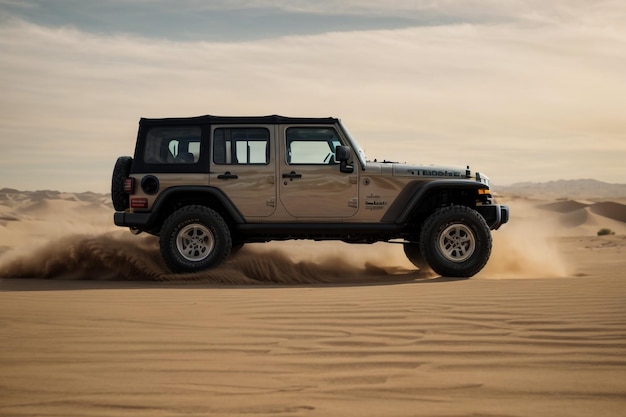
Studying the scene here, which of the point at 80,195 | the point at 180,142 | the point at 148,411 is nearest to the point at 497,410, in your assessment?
the point at 148,411

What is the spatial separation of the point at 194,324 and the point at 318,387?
74.6 inches

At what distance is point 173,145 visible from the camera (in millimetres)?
10164

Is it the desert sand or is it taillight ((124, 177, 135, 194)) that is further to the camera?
taillight ((124, 177, 135, 194))

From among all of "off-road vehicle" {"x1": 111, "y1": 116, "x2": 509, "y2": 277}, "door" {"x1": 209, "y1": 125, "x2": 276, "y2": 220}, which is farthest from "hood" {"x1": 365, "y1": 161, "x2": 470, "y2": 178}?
"door" {"x1": 209, "y1": 125, "x2": 276, "y2": 220}

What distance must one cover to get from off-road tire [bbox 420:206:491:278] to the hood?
0.43m

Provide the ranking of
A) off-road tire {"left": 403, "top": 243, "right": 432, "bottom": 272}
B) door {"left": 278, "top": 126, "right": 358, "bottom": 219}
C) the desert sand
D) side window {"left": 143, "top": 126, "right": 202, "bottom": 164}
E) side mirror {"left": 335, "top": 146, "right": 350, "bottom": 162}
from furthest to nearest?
off-road tire {"left": 403, "top": 243, "right": 432, "bottom": 272}
side window {"left": 143, "top": 126, "right": 202, "bottom": 164}
door {"left": 278, "top": 126, "right": 358, "bottom": 219}
side mirror {"left": 335, "top": 146, "right": 350, "bottom": 162}
the desert sand

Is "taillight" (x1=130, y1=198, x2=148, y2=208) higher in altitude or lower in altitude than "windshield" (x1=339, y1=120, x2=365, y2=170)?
lower

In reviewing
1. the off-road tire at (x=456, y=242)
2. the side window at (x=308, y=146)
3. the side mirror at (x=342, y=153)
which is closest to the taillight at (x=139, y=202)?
the side window at (x=308, y=146)

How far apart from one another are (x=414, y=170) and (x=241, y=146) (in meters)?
2.12

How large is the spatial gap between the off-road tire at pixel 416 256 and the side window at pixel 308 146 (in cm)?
189

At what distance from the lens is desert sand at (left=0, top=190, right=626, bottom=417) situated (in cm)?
396

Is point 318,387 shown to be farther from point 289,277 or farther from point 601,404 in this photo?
point 289,277

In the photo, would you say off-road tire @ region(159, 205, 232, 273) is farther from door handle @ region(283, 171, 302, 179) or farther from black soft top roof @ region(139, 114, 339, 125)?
black soft top roof @ region(139, 114, 339, 125)

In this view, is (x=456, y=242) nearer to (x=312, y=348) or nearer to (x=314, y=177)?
(x=314, y=177)
